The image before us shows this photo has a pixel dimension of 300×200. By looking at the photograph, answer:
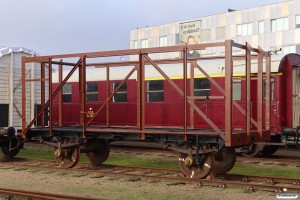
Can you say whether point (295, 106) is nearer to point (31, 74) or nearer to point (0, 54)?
point (31, 74)

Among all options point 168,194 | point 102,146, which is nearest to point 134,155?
point 102,146

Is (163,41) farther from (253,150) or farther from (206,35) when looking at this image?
(253,150)

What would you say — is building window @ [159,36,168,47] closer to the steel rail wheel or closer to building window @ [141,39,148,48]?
building window @ [141,39,148,48]

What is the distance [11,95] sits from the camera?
554 inches

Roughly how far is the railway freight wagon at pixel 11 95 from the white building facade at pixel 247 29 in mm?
27931

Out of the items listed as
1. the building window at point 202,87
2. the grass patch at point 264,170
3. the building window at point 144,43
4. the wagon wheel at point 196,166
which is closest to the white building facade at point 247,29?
the building window at point 144,43

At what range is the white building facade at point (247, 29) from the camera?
46009mm

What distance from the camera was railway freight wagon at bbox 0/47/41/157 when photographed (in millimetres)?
13883

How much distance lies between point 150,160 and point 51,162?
3.10 m

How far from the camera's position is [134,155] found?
15070 millimetres

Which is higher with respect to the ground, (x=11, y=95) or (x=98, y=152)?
(x=11, y=95)

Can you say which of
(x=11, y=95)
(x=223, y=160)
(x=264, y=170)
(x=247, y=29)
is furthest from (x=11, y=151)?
(x=247, y=29)

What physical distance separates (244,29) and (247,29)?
0.46 meters

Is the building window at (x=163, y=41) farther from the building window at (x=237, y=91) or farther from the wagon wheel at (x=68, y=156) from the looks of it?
the wagon wheel at (x=68, y=156)
